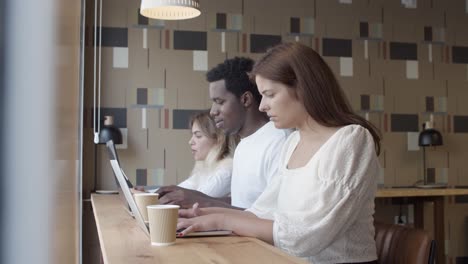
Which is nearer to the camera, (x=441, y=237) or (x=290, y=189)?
(x=290, y=189)

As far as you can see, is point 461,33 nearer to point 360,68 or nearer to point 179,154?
point 360,68

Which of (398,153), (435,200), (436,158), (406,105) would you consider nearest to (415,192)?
(435,200)

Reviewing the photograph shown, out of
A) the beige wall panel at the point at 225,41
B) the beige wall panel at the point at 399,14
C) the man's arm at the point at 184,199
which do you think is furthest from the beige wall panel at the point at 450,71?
the man's arm at the point at 184,199

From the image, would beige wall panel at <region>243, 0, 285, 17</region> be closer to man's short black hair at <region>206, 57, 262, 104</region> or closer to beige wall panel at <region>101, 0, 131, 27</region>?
beige wall panel at <region>101, 0, 131, 27</region>

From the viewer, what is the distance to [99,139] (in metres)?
3.81

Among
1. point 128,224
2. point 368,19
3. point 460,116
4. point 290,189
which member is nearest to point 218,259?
point 290,189

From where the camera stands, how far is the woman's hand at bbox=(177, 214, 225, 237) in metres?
1.34

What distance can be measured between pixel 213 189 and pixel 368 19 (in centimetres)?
254

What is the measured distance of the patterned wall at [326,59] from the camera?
4129 millimetres

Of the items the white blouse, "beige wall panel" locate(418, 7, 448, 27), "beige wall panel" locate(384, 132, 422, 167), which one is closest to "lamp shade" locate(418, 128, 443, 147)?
"beige wall panel" locate(384, 132, 422, 167)

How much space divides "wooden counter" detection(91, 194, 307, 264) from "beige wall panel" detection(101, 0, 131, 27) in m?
2.96

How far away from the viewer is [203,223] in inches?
53.9

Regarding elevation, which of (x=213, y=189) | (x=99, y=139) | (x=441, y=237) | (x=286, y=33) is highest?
(x=286, y=33)

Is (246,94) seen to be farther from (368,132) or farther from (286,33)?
(286,33)
